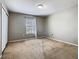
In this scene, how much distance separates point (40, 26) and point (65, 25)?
2.61 meters

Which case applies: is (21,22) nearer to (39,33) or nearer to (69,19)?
(39,33)

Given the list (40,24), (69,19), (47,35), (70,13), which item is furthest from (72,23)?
(40,24)

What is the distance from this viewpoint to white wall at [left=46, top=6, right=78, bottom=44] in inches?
137

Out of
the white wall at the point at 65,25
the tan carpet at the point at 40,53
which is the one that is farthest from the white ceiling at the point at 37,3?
the tan carpet at the point at 40,53

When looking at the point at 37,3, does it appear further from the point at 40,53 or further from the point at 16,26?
the point at 16,26

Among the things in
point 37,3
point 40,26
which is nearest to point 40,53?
point 37,3

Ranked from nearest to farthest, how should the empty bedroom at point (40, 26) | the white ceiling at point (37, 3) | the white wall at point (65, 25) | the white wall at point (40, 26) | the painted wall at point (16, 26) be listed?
the white ceiling at point (37, 3)
the empty bedroom at point (40, 26)
the white wall at point (65, 25)
the painted wall at point (16, 26)
the white wall at point (40, 26)

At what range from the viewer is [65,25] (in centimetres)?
402

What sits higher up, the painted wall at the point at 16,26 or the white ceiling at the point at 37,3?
the white ceiling at the point at 37,3

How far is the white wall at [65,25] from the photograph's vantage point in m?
3.48

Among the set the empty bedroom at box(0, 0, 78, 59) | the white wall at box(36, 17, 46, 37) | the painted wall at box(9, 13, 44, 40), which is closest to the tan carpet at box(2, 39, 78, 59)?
the empty bedroom at box(0, 0, 78, 59)

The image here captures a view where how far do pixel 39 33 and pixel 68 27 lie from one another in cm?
288

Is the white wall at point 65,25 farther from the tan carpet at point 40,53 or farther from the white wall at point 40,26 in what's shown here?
the white wall at point 40,26

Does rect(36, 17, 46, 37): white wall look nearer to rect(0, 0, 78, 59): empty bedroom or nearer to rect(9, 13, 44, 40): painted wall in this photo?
rect(0, 0, 78, 59): empty bedroom
